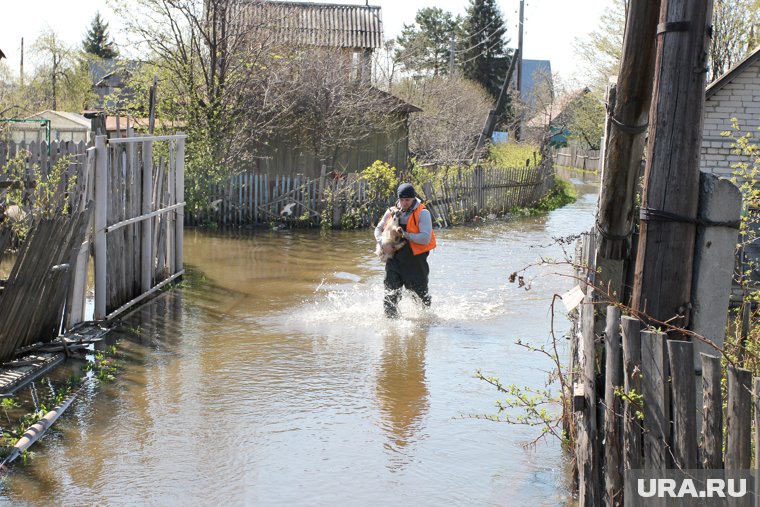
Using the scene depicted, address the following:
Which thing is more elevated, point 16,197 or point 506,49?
point 506,49

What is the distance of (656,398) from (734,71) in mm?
15286

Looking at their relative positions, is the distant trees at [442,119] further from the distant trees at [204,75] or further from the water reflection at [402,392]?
the water reflection at [402,392]

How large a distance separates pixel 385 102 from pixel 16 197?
15.1 metres

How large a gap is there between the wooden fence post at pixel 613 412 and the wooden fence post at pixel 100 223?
6851mm

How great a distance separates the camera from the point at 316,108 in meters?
25.7

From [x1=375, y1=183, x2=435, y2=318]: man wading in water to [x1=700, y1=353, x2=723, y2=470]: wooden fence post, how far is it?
22.8 ft

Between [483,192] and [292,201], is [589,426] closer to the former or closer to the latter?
[292,201]

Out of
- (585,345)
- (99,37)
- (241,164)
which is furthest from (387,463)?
(99,37)

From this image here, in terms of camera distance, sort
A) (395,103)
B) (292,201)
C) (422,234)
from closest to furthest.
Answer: (422,234)
(292,201)
(395,103)

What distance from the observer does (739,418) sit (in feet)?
12.5

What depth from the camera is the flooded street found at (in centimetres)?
626

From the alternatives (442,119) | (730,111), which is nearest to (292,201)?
(730,111)

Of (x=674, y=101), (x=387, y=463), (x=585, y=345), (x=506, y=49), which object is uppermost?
(x=506, y=49)

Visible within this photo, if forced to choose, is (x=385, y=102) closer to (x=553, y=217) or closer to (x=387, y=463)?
(x=553, y=217)
